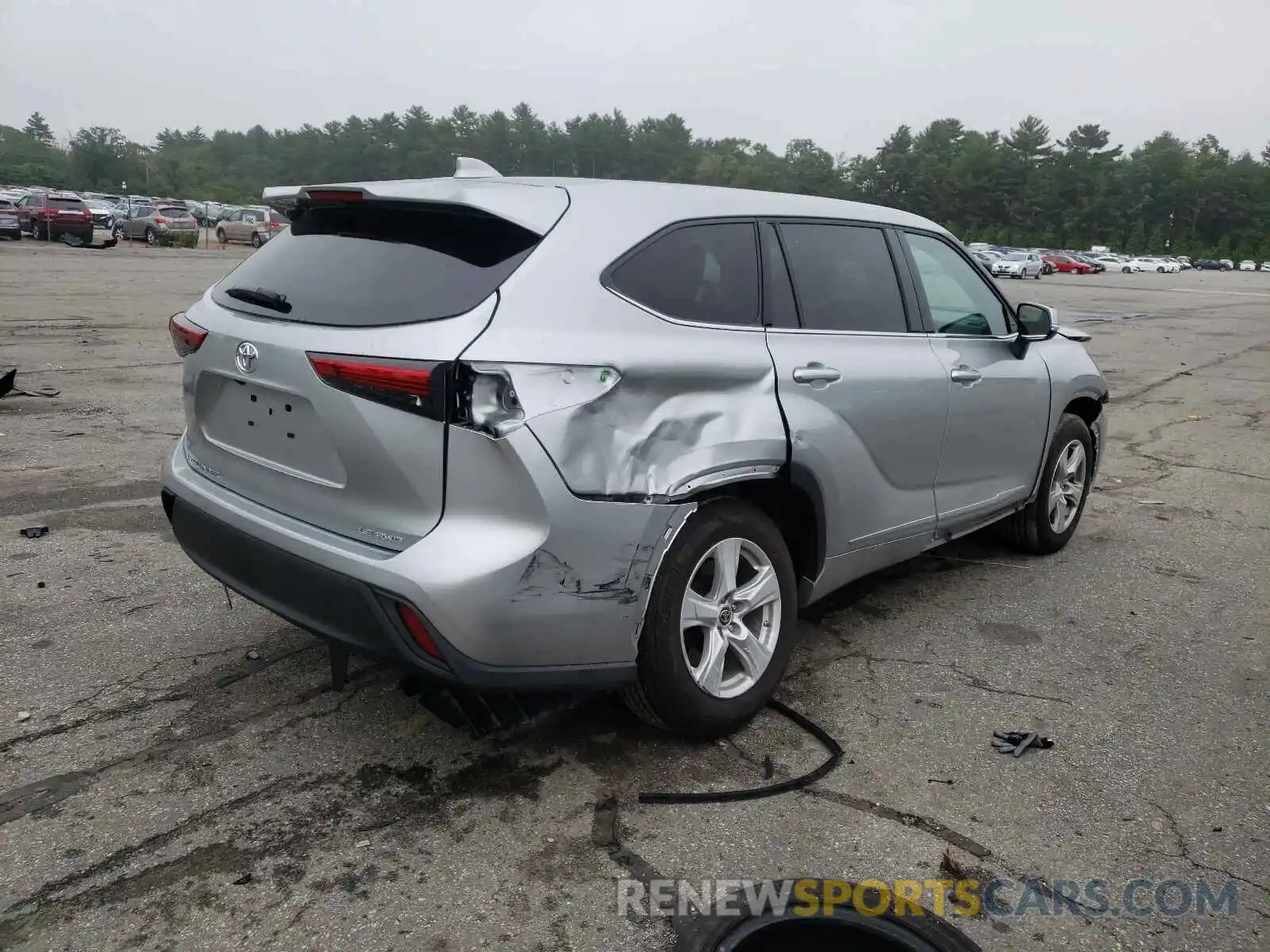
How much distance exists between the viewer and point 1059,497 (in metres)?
5.33

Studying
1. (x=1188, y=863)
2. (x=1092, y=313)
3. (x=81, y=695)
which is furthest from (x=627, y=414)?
(x=1092, y=313)

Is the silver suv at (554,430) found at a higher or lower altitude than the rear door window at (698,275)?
lower

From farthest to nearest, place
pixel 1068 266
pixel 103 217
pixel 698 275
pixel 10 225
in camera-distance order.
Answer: pixel 1068 266
pixel 103 217
pixel 10 225
pixel 698 275

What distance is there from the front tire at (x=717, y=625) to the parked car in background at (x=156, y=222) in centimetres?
3948

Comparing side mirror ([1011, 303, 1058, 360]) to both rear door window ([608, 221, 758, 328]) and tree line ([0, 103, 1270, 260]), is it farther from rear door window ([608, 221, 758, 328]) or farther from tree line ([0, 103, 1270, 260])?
tree line ([0, 103, 1270, 260])

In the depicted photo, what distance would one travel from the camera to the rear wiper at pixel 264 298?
3.02m

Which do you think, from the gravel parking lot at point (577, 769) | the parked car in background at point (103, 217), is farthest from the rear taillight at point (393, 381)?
the parked car in background at point (103, 217)

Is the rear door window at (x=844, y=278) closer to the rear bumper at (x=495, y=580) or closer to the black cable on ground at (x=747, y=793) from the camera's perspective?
the rear bumper at (x=495, y=580)

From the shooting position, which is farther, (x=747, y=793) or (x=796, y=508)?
(x=796, y=508)

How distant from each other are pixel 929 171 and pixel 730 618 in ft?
393

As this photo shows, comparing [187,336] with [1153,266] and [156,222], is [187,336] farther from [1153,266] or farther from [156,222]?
[1153,266]

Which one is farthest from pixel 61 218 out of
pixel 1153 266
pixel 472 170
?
pixel 1153 266

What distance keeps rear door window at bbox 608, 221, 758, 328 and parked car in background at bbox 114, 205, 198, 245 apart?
128 ft

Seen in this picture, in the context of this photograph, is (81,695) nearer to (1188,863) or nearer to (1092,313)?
(1188,863)
